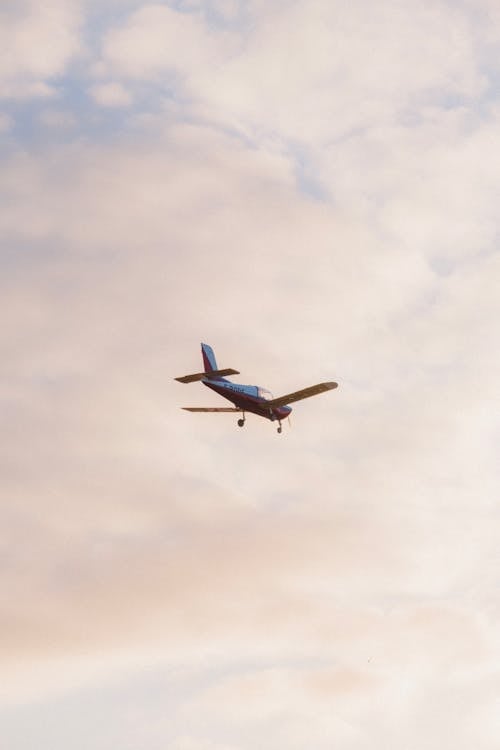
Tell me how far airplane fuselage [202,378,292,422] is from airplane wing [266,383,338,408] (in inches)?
26.8

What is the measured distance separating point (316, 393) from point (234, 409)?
28.7 feet

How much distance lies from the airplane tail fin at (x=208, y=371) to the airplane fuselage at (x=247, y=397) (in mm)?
1224

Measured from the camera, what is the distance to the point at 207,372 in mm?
117062

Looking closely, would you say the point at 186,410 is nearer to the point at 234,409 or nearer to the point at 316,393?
the point at 234,409

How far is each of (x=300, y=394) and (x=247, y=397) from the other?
5.84 m

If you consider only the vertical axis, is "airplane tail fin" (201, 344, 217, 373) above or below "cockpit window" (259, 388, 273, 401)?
above

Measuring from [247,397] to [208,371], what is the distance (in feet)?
15.7

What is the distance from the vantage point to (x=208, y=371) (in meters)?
123

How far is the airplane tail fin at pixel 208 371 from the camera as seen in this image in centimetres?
11129

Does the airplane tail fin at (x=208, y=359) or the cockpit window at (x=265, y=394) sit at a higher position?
the airplane tail fin at (x=208, y=359)

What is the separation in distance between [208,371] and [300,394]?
395 inches

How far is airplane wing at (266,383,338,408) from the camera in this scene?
123m

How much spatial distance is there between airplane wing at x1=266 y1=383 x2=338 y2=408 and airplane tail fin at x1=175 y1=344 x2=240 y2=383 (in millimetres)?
7134

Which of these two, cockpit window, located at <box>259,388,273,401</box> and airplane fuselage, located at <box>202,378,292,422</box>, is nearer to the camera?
airplane fuselage, located at <box>202,378,292,422</box>
